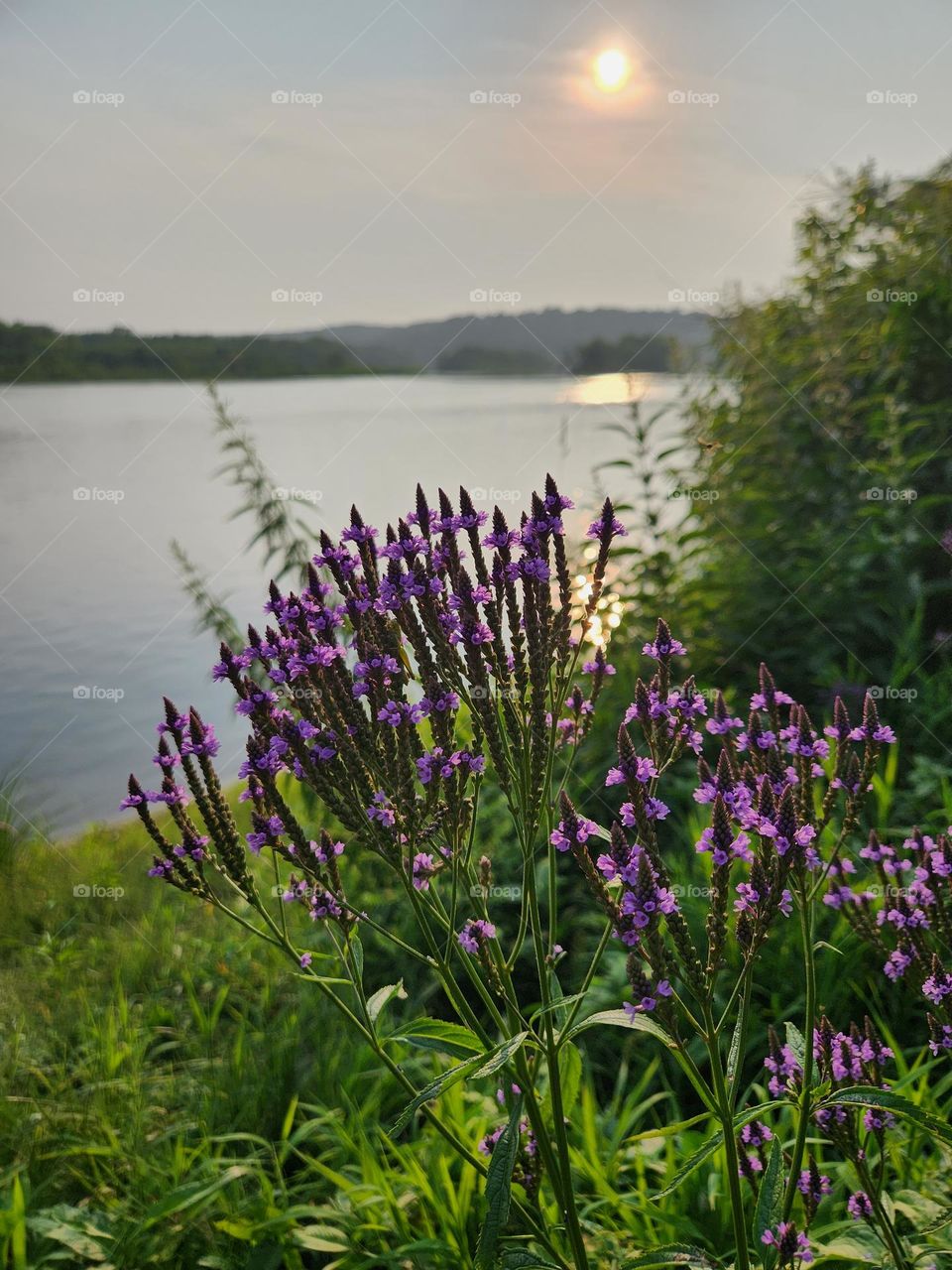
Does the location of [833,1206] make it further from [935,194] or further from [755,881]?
[935,194]

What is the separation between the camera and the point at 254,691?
1910 millimetres

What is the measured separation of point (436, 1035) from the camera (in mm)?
1885

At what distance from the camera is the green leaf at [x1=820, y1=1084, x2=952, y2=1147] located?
1.55 meters

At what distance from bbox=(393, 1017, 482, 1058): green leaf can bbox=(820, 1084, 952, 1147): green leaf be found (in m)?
0.63

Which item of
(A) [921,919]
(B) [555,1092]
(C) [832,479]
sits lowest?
(B) [555,1092]

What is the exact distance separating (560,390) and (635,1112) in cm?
387

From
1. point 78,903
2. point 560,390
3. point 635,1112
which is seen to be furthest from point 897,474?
point 78,903

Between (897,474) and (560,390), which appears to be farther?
(560,390)

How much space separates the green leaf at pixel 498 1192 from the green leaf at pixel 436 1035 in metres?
0.18

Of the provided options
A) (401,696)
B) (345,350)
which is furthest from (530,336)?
(401,696)

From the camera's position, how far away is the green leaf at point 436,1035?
1.88 m

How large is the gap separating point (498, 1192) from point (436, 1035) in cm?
29

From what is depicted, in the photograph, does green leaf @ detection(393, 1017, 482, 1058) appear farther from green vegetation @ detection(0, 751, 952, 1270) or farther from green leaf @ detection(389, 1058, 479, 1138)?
green vegetation @ detection(0, 751, 952, 1270)

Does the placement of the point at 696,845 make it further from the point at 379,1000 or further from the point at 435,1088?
the point at 379,1000
